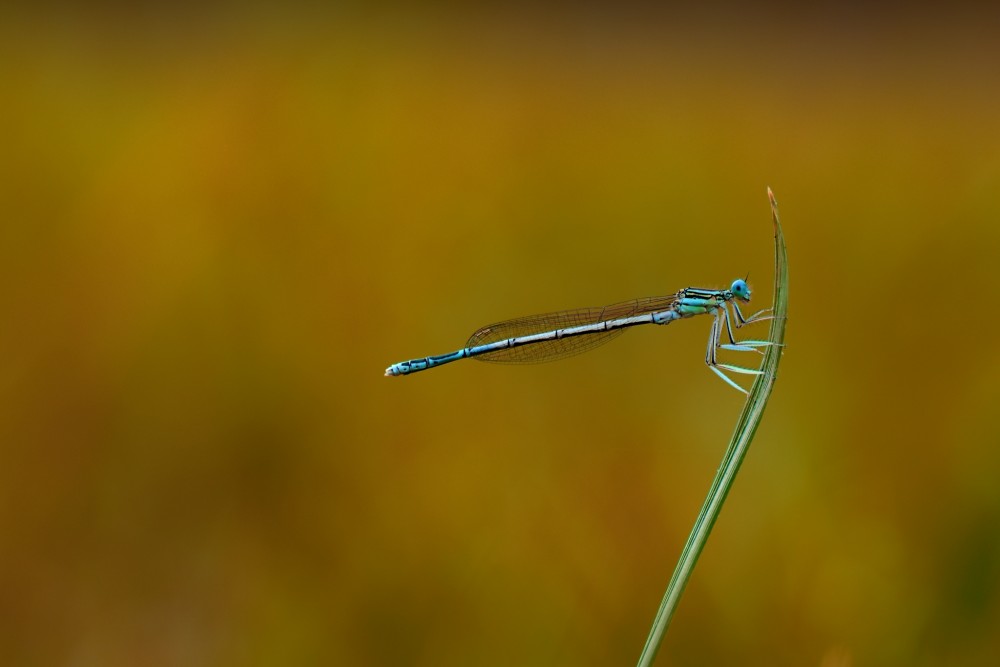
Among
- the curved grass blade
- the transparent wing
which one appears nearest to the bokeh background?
the transparent wing

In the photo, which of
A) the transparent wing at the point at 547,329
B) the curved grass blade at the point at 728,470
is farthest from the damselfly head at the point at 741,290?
the curved grass blade at the point at 728,470

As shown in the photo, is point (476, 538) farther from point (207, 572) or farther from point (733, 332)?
point (733, 332)

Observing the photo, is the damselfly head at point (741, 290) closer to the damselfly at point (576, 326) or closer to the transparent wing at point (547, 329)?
the damselfly at point (576, 326)

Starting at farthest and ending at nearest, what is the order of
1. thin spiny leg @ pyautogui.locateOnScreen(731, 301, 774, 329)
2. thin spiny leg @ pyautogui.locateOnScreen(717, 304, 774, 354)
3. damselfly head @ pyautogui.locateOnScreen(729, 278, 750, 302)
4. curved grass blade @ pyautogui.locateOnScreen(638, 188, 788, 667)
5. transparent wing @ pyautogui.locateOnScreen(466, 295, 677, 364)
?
Result: transparent wing @ pyautogui.locateOnScreen(466, 295, 677, 364)
damselfly head @ pyautogui.locateOnScreen(729, 278, 750, 302)
thin spiny leg @ pyautogui.locateOnScreen(731, 301, 774, 329)
thin spiny leg @ pyautogui.locateOnScreen(717, 304, 774, 354)
curved grass blade @ pyautogui.locateOnScreen(638, 188, 788, 667)

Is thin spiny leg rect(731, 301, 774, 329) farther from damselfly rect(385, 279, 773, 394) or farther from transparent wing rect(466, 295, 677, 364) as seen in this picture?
transparent wing rect(466, 295, 677, 364)

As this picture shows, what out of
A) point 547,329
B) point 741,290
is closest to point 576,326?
point 547,329

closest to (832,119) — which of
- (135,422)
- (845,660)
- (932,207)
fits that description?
(932,207)

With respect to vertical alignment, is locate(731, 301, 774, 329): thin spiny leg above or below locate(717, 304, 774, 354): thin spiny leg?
above

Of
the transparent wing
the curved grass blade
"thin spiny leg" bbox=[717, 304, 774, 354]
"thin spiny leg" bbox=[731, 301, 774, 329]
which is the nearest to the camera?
the curved grass blade

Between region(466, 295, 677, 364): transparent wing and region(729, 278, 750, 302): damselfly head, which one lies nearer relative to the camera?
region(729, 278, 750, 302): damselfly head
